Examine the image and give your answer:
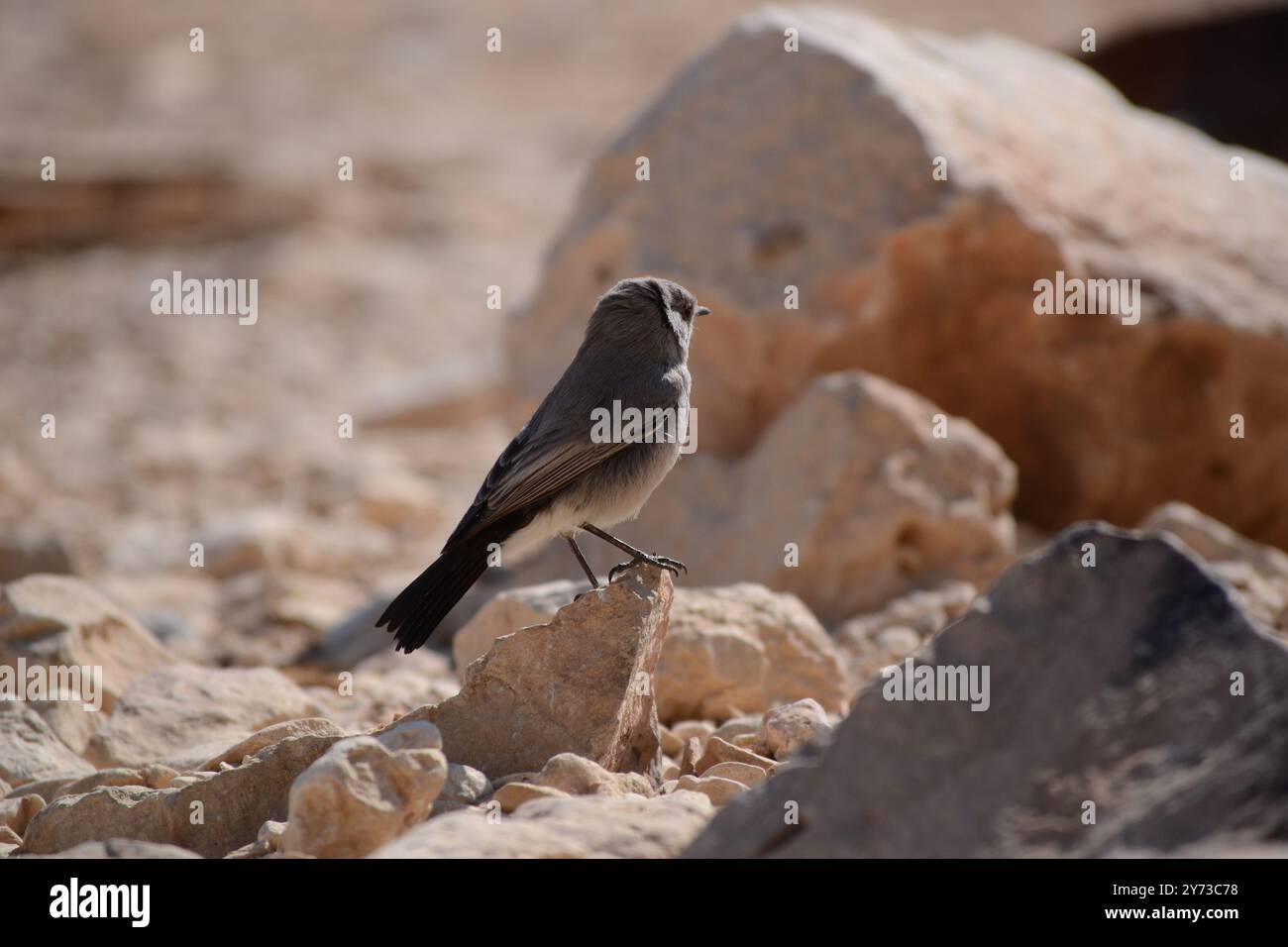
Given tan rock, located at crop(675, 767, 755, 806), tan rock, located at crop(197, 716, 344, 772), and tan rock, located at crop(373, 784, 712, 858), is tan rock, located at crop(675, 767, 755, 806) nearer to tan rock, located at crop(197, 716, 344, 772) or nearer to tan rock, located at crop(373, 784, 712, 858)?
tan rock, located at crop(373, 784, 712, 858)

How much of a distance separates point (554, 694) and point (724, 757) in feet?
2.15

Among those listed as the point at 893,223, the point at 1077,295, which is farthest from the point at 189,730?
the point at 1077,295

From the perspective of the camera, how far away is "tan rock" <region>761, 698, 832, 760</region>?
15.2 feet

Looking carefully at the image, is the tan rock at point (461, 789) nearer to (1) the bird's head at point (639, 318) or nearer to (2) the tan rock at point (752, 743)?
(2) the tan rock at point (752, 743)

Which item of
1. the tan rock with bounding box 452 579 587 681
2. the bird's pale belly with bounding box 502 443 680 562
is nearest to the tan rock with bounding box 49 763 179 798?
the tan rock with bounding box 452 579 587 681

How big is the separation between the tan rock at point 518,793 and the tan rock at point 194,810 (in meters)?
0.63

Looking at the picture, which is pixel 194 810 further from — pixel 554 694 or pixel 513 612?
pixel 513 612

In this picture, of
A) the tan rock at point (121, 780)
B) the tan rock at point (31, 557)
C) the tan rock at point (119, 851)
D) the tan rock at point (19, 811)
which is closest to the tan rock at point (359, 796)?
the tan rock at point (119, 851)

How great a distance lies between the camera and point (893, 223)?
7664 mm

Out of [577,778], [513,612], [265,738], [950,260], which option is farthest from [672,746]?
[950,260]

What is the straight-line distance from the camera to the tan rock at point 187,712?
206 inches

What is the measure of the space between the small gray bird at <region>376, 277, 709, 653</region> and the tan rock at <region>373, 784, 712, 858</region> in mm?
1464

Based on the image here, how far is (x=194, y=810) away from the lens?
4.06 m
